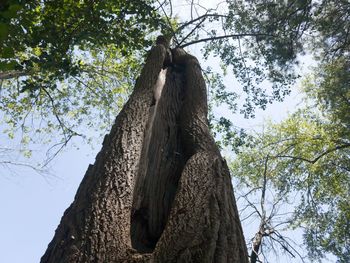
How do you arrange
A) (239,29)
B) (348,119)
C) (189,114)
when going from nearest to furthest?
(189,114)
(239,29)
(348,119)

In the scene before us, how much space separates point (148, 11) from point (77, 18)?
1234mm

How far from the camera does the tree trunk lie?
7.50 ft

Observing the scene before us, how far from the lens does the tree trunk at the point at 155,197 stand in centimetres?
229

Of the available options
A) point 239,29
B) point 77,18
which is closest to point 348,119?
point 239,29

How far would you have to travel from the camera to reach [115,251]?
225 centimetres

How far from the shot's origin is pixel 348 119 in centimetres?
1184

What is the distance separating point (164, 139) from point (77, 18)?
3.25 m

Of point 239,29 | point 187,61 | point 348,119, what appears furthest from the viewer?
point 348,119

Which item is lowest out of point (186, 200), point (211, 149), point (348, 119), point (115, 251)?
point (115, 251)

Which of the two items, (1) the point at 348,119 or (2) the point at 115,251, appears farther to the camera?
(1) the point at 348,119

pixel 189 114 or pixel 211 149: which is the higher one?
pixel 189 114

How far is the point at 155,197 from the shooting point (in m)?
3.43

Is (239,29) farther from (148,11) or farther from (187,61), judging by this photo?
(187,61)

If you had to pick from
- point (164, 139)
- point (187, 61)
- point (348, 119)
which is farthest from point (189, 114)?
point (348, 119)
